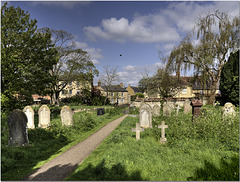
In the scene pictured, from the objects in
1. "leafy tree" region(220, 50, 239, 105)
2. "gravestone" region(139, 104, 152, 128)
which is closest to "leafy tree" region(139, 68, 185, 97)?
"leafy tree" region(220, 50, 239, 105)

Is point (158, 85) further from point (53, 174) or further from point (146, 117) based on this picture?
point (53, 174)

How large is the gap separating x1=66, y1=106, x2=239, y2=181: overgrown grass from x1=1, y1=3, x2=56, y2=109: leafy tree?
10.8 m

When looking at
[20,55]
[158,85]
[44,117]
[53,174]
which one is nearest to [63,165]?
[53,174]

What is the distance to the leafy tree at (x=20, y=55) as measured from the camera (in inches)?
509

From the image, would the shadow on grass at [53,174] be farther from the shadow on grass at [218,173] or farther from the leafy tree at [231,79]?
the leafy tree at [231,79]

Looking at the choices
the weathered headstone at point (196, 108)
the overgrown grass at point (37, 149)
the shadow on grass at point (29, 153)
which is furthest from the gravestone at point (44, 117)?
the weathered headstone at point (196, 108)

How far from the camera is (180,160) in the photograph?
227 inches

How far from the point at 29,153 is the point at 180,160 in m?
6.76

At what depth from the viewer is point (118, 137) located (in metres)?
8.67

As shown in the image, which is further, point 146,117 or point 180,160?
point 146,117

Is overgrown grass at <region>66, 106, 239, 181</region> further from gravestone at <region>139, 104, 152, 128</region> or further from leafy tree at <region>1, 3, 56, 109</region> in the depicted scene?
leafy tree at <region>1, 3, 56, 109</region>

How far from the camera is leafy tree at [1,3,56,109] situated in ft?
42.4

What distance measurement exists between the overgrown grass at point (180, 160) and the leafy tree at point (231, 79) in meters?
16.6

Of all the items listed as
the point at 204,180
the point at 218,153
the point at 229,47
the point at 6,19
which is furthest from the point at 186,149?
the point at 229,47
